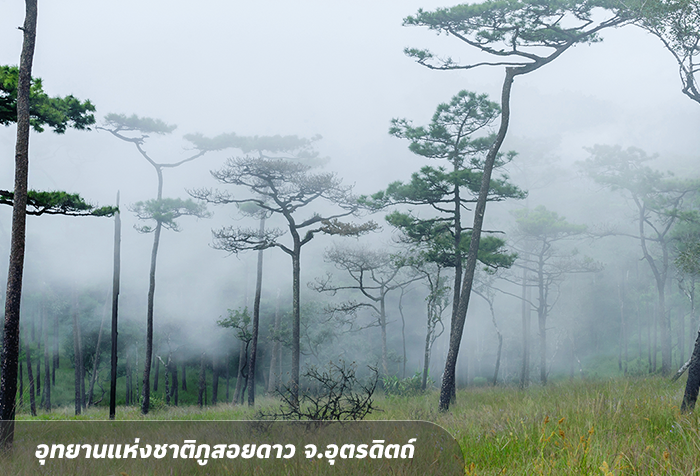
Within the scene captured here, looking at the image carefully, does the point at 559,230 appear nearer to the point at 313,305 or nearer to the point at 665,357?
the point at 665,357

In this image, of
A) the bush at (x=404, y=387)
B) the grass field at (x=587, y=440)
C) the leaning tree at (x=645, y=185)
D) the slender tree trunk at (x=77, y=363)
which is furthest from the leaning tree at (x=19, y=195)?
the slender tree trunk at (x=77, y=363)

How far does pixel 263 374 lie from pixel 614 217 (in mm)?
50201

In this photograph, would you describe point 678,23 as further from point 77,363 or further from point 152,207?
point 77,363

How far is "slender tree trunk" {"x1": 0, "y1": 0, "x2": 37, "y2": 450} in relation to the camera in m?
7.71

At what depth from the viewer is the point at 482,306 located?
205 ft

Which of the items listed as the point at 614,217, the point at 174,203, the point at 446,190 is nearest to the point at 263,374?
the point at 174,203

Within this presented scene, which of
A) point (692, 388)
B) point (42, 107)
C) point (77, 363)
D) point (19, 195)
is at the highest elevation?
point (42, 107)

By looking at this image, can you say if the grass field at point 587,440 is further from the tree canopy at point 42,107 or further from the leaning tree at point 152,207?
the leaning tree at point 152,207

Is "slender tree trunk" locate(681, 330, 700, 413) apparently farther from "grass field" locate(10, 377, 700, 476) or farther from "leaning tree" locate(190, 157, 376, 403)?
"leaning tree" locate(190, 157, 376, 403)

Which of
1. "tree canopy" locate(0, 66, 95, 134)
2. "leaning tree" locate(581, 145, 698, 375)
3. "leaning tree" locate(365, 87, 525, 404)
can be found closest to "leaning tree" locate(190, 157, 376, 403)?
"leaning tree" locate(365, 87, 525, 404)

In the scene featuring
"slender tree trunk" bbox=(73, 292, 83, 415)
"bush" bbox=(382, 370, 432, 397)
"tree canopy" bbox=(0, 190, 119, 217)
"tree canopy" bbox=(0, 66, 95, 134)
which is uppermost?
"tree canopy" bbox=(0, 66, 95, 134)

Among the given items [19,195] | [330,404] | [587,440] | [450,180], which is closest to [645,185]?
[450,180]

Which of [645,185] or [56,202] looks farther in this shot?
[645,185]

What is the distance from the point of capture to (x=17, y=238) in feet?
26.1
